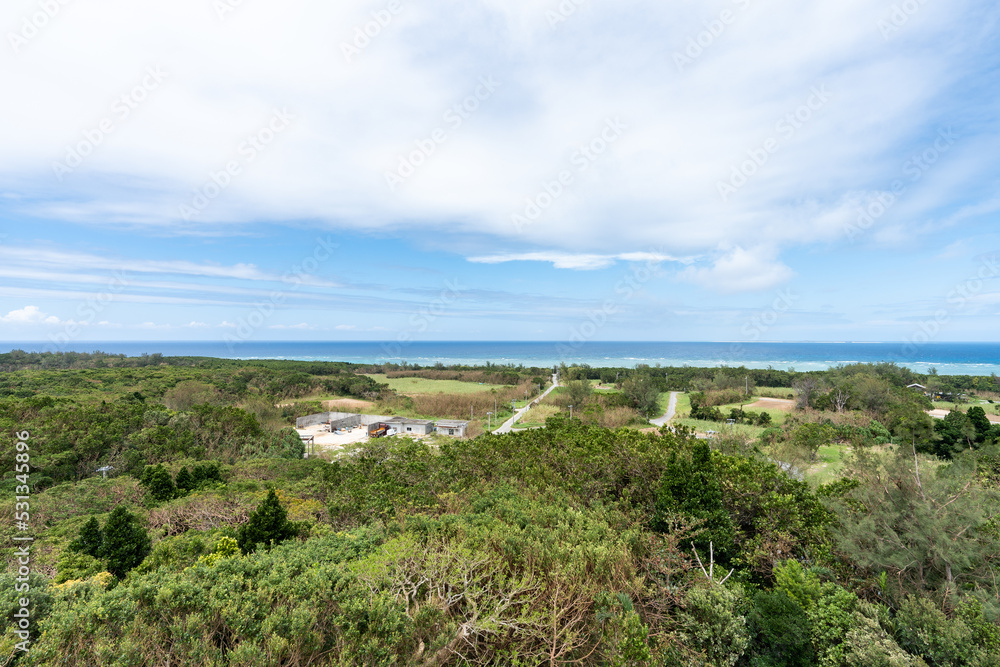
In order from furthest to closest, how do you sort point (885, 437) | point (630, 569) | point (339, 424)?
point (339, 424) → point (885, 437) → point (630, 569)

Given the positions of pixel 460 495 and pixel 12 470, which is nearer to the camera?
pixel 460 495

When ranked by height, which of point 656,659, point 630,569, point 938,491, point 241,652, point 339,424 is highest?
point 938,491

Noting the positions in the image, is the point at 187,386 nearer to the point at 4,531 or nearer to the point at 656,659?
the point at 4,531

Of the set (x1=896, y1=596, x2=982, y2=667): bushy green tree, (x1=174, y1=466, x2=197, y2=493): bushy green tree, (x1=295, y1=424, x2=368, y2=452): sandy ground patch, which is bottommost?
(x1=295, y1=424, x2=368, y2=452): sandy ground patch

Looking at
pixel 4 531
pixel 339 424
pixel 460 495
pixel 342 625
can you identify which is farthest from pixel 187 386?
pixel 342 625

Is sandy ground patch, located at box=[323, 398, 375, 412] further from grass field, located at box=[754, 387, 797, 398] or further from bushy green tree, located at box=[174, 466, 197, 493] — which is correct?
grass field, located at box=[754, 387, 797, 398]

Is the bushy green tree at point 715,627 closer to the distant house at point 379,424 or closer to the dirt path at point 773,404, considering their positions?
the distant house at point 379,424

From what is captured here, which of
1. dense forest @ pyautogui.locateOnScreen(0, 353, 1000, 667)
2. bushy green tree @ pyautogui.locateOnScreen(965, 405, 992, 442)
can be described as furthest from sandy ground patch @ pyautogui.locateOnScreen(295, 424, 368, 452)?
bushy green tree @ pyautogui.locateOnScreen(965, 405, 992, 442)

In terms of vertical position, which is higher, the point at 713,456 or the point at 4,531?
the point at 713,456
